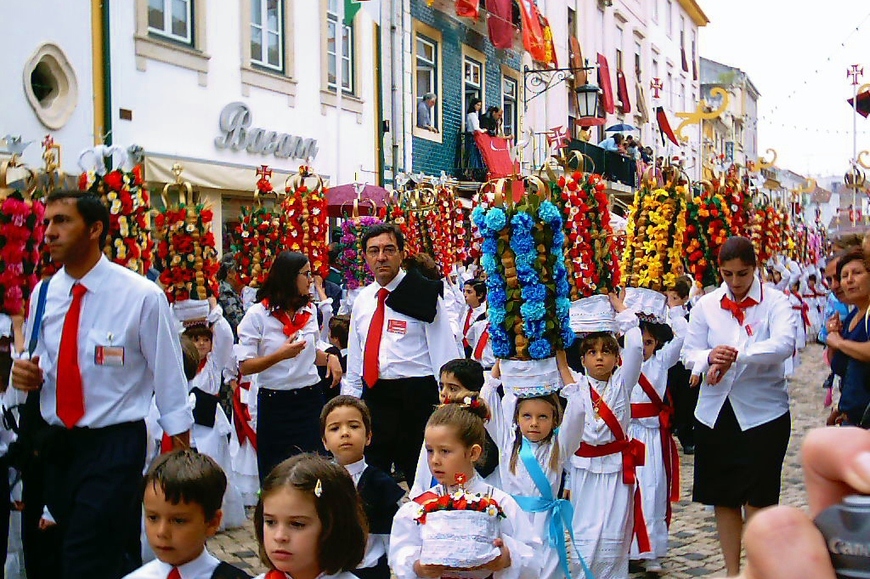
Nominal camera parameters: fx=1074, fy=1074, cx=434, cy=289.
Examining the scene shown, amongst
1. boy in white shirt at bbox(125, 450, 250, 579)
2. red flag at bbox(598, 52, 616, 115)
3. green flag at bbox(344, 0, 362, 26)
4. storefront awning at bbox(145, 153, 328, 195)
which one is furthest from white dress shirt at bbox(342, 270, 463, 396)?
red flag at bbox(598, 52, 616, 115)

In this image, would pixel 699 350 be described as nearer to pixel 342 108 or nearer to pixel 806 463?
pixel 806 463

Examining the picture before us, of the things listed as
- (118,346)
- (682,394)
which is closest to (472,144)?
(682,394)

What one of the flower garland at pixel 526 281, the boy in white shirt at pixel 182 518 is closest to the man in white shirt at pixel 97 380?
A: the boy in white shirt at pixel 182 518

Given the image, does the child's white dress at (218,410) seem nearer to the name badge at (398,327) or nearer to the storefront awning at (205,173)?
the name badge at (398,327)

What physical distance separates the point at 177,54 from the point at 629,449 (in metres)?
10.2

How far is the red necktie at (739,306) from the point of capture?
6.53 m

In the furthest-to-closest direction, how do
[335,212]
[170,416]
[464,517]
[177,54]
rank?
[335,212]
[177,54]
[170,416]
[464,517]

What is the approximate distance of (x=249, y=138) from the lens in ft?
52.6

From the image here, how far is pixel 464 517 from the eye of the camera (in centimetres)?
423

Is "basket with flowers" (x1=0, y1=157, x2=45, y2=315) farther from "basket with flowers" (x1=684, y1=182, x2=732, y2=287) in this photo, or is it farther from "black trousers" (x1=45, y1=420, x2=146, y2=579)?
"basket with flowers" (x1=684, y1=182, x2=732, y2=287)

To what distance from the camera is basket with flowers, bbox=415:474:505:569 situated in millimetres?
4168

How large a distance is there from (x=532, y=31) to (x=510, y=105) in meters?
2.61

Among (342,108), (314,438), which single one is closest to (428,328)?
(314,438)

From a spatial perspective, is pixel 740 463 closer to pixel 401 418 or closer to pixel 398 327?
pixel 401 418
